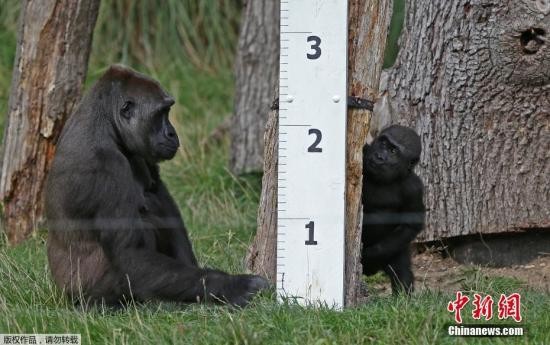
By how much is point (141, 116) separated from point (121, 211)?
55cm

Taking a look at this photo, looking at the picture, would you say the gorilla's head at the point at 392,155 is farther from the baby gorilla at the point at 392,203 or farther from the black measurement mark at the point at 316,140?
the black measurement mark at the point at 316,140

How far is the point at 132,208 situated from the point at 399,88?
6.69ft

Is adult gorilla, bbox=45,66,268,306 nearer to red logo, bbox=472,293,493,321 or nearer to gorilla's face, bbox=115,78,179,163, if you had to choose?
gorilla's face, bbox=115,78,179,163

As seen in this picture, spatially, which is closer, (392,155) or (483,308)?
(483,308)

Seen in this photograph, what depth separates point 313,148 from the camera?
399cm

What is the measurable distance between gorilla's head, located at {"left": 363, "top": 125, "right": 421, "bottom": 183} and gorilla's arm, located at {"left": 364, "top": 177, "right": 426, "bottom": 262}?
0.34ft

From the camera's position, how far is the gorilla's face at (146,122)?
4477mm

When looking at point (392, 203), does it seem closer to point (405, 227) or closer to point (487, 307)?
point (405, 227)

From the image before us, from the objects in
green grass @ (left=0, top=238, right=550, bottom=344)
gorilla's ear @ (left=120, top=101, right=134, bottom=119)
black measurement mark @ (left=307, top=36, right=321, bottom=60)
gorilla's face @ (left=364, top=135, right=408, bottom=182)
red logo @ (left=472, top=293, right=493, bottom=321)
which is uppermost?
black measurement mark @ (left=307, top=36, right=321, bottom=60)

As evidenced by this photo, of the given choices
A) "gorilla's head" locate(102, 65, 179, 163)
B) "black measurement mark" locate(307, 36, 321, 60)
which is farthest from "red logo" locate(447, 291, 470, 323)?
"gorilla's head" locate(102, 65, 179, 163)

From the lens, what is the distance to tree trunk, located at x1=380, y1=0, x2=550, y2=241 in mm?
5133

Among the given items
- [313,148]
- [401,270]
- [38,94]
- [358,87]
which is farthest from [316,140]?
[38,94]

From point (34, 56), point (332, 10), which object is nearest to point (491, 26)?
Result: point (332, 10)

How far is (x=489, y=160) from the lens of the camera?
5.30 m
